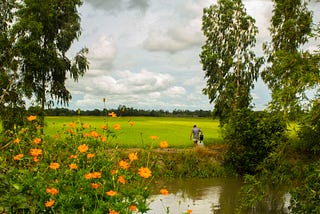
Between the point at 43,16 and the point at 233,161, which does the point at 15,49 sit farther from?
the point at 233,161

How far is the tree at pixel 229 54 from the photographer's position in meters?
30.1

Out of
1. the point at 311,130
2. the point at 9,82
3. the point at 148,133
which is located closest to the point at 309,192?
the point at 311,130

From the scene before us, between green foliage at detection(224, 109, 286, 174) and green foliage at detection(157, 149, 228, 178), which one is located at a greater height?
green foliage at detection(224, 109, 286, 174)

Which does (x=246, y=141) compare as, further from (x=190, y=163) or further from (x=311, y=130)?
(x=311, y=130)

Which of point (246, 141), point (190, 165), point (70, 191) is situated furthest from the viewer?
point (246, 141)

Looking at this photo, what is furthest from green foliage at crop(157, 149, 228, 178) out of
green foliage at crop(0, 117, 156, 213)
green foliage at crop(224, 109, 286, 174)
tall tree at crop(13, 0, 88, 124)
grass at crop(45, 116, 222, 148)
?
green foliage at crop(0, 117, 156, 213)

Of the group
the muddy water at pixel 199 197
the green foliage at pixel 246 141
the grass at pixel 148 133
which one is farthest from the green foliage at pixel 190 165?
the grass at pixel 148 133

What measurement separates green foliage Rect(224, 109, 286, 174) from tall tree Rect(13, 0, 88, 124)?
11.5 m

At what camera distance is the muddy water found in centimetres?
1420

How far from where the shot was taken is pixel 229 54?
3045 centimetres

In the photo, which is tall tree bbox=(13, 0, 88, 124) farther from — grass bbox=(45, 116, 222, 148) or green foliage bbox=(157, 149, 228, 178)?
green foliage bbox=(157, 149, 228, 178)

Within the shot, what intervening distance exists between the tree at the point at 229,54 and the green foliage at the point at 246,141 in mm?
6311

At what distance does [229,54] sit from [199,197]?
631 inches

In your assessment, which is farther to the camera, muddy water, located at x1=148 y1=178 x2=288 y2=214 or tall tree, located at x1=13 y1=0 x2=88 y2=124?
tall tree, located at x1=13 y1=0 x2=88 y2=124
